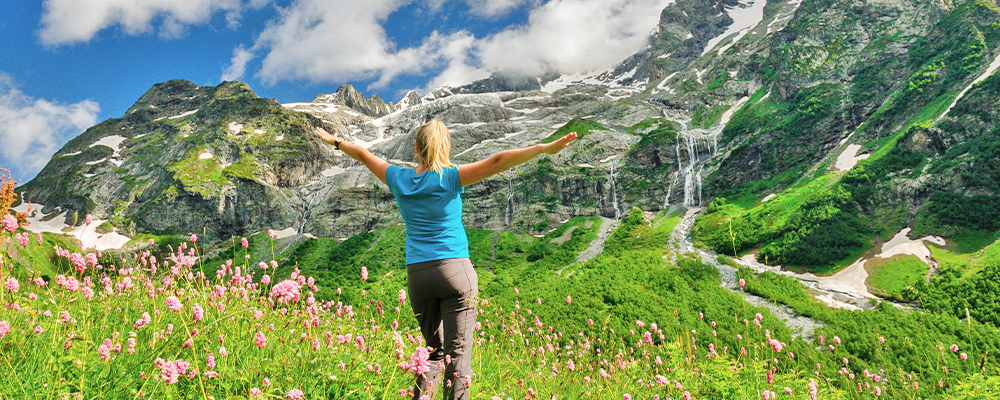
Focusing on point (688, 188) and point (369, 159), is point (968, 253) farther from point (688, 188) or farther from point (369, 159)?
point (369, 159)

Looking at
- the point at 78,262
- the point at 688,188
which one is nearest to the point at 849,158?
the point at 688,188

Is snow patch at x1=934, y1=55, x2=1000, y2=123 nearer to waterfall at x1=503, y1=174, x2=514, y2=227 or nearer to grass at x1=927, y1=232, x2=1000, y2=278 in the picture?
grass at x1=927, y1=232, x2=1000, y2=278

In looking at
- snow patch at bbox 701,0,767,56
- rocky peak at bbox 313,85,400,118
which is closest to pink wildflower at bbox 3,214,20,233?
snow patch at bbox 701,0,767,56

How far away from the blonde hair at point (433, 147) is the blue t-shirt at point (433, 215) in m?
0.09

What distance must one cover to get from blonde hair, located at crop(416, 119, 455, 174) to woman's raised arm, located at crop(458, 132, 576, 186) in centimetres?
18

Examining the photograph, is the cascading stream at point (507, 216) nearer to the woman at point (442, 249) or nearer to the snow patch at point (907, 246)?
the snow patch at point (907, 246)

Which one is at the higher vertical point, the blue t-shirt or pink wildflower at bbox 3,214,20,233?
pink wildflower at bbox 3,214,20,233

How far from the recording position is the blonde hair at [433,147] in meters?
3.18

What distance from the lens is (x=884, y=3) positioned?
74188mm

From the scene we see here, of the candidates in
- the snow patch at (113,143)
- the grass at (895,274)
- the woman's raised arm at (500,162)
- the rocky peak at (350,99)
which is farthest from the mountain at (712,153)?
the rocky peak at (350,99)

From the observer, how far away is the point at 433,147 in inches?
125

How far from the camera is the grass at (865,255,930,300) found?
2383 cm

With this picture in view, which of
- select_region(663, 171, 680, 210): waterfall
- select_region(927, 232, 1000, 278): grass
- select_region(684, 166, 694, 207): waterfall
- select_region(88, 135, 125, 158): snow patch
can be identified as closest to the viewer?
select_region(927, 232, 1000, 278): grass

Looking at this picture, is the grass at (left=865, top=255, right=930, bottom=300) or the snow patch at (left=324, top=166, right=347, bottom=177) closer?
the grass at (left=865, top=255, right=930, bottom=300)
